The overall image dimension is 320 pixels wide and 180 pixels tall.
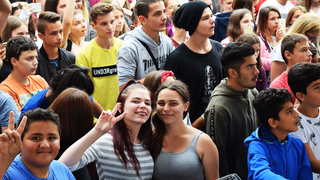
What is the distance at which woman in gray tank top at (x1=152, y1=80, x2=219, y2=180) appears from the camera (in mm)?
2477

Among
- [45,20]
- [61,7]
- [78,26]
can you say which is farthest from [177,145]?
[61,7]

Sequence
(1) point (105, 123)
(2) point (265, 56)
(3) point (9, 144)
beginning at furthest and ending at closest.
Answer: (2) point (265, 56), (1) point (105, 123), (3) point (9, 144)

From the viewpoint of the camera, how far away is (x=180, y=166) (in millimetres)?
2465

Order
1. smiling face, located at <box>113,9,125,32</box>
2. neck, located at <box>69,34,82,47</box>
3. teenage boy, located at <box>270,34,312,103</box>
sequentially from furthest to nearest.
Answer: smiling face, located at <box>113,9,125,32</box>
neck, located at <box>69,34,82,47</box>
teenage boy, located at <box>270,34,312,103</box>

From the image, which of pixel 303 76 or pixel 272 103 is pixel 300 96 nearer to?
pixel 303 76

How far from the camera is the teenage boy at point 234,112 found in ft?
9.57

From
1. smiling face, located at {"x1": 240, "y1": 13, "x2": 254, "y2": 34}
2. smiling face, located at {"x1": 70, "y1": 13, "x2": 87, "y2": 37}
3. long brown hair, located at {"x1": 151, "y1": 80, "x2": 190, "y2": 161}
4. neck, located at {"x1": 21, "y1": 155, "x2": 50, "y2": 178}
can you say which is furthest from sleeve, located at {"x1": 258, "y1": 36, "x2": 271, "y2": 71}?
neck, located at {"x1": 21, "y1": 155, "x2": 50, "y2": 178}

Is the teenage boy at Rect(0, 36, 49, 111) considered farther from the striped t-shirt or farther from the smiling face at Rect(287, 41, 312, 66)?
the smiling face at Rect(287, 41, 312, 66)

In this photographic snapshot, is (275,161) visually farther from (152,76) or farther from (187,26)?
(187,26)

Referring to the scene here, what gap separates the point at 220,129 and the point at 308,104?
0.79 metres

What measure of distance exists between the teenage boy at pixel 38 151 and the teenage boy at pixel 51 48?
2192 millimetres

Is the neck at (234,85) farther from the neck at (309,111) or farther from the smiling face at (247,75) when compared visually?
the neck at (309,111)

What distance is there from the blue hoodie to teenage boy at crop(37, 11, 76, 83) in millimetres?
2524

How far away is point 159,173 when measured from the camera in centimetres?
248
